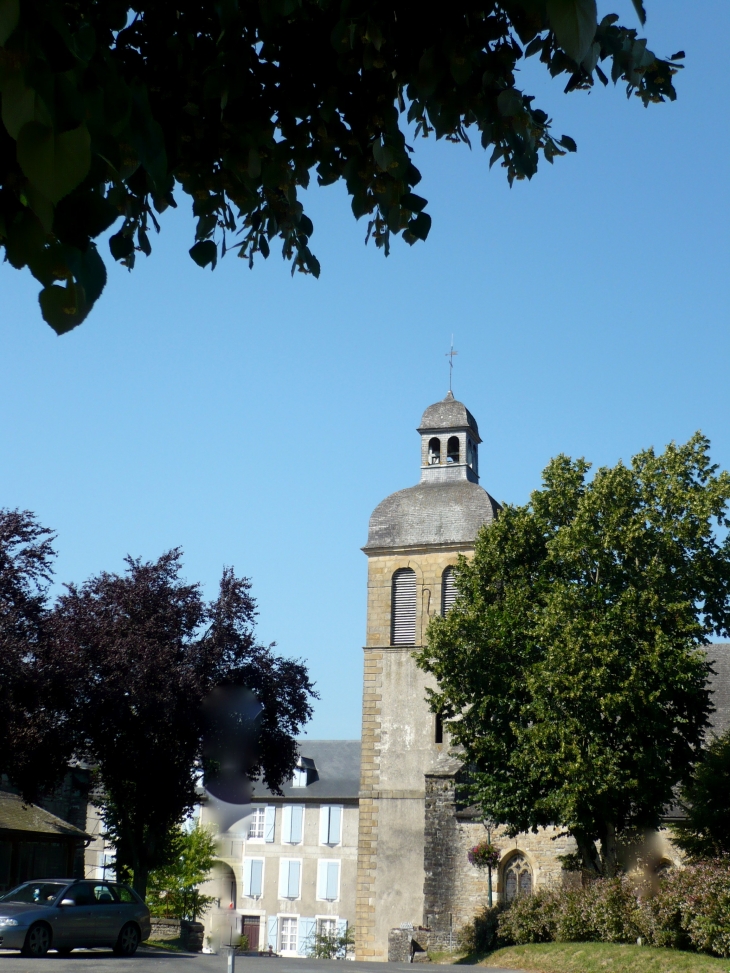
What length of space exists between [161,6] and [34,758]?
2145cm

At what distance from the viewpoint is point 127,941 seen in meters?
19.2

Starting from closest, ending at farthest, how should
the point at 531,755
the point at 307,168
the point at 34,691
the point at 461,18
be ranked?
the point at 461,18 → the point at 307,168 → the point at 34,691 → the point at 531,755

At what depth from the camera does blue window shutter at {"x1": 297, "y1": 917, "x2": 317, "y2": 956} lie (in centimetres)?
4712

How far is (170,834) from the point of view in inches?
1066

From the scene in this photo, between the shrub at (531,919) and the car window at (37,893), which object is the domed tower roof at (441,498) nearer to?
the shrub at (531,919)

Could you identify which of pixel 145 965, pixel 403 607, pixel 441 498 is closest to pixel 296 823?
pixel 403 607

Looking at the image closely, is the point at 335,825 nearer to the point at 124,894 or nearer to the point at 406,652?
the point at 406,652

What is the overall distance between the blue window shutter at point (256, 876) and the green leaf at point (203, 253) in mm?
50343

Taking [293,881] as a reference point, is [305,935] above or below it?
below

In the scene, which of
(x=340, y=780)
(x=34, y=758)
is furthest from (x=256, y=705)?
(x=340, y=780)

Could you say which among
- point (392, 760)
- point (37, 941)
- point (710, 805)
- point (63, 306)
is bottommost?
point (37, 941)

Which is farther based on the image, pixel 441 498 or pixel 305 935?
pixel 305 935

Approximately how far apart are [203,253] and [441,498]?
109 ft

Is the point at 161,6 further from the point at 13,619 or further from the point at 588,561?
the point at 588,561
